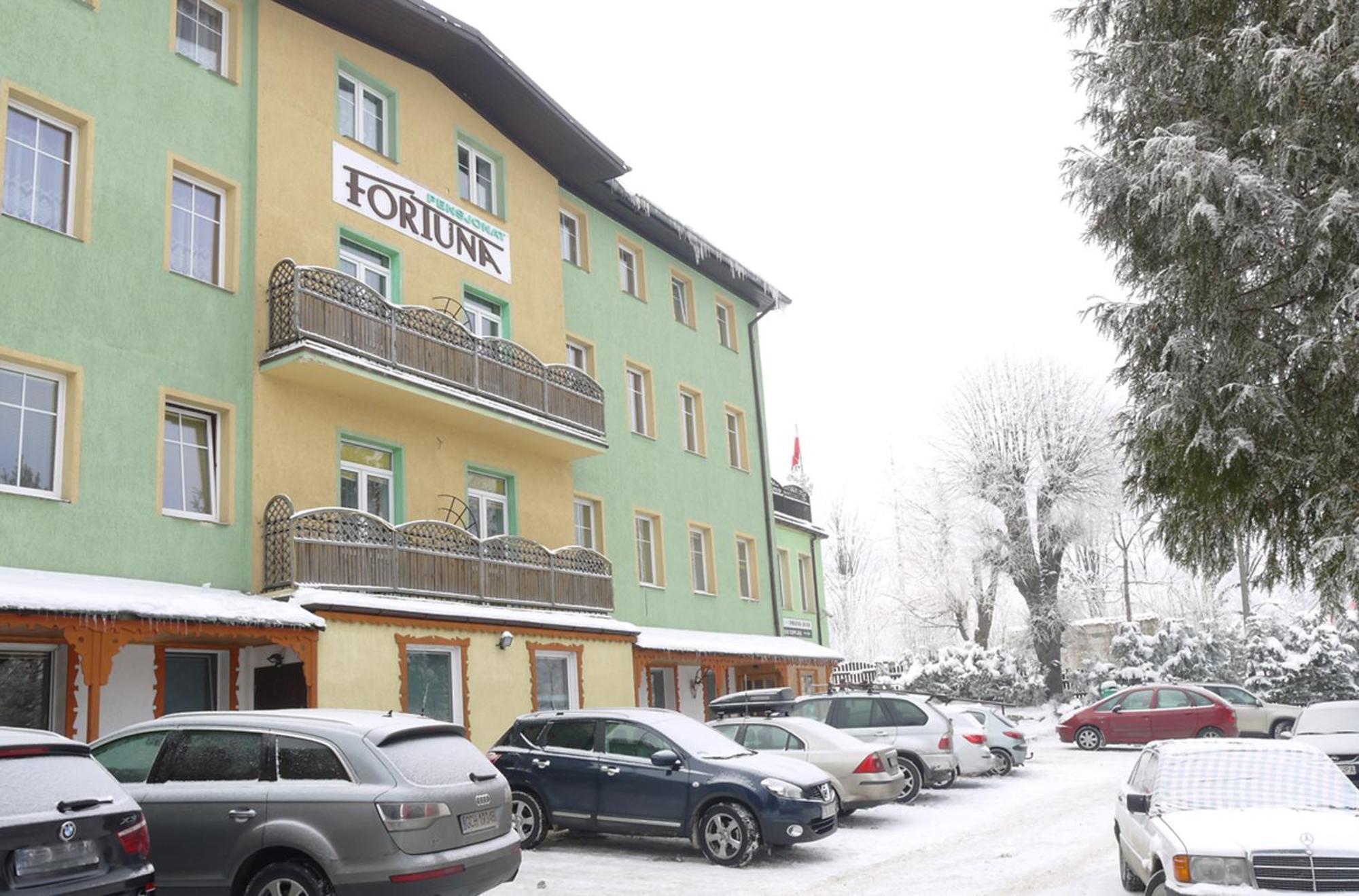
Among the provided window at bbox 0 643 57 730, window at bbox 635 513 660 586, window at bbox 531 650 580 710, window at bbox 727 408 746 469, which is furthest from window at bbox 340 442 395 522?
window at bbox 727 408 746 469

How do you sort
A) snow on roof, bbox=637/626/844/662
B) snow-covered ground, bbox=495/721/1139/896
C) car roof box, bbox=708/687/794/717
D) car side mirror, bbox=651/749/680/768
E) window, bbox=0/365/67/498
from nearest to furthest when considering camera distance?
snow-covered ground, bbox=495/721/1139/896
car side mirror, bbox=651/749/680/768
window, bbox=0/365/67/498
car roof box, bbox=708/687/794/717
snow on roof, bbox=637/626/844/662

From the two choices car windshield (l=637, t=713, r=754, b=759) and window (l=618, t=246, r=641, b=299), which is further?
window (l=618, t=246, r=641, b=299)

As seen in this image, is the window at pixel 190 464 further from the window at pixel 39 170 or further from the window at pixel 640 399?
the window at pixel 640 399

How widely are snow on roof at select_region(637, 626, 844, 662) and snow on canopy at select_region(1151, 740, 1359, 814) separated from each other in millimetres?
13474

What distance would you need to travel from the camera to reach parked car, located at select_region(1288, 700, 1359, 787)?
51.3 feet

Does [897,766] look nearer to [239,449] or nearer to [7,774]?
[239,449]

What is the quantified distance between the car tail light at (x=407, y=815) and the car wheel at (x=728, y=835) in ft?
16.0

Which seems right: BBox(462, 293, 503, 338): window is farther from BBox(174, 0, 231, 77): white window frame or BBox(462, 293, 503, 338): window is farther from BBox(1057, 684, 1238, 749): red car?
BBox(1057, 684, 1238, 749): red car

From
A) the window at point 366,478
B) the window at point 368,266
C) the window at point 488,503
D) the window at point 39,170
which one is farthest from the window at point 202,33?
the window at point 488,503

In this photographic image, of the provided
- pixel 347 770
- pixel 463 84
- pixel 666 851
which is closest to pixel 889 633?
pixel 463 84

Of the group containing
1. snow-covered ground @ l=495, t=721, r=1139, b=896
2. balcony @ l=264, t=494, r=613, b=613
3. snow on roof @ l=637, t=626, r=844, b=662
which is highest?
balcony @ l=264, t=494, r=613, b=613

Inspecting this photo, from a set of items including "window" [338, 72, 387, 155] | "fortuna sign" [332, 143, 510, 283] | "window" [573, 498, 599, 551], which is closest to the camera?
"fortuna sign" [332, 143, 510, 283]

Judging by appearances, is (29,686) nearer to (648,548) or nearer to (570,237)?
(648,548)

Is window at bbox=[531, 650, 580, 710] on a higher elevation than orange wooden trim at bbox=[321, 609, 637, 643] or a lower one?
lower
